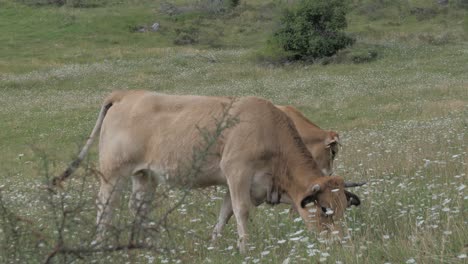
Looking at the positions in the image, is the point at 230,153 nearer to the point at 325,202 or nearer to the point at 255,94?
the point at 325,202

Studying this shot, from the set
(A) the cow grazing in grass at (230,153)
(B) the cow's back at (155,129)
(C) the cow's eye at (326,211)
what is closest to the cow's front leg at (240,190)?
(A) the cow grazing in grass at (230,153)

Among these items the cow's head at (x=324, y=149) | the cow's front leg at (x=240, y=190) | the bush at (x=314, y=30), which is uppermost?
the cow's front leg at (x=240, y=190)

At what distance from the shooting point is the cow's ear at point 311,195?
25.6 ft

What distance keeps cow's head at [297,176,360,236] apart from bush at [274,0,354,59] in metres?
37.2

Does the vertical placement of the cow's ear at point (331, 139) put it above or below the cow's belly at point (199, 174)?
below

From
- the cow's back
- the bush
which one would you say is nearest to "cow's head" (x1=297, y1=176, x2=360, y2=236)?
the cow's back

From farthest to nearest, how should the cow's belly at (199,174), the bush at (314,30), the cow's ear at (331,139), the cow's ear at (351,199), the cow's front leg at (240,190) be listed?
the bush at (314,30), the cow's ear at (331,139), the cow's belly at (199,174), the cow's front leg at (240,190), the cow's ear at (351,199)

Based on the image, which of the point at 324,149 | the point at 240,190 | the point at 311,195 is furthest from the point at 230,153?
the point at 324,149

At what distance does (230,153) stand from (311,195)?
1208mm

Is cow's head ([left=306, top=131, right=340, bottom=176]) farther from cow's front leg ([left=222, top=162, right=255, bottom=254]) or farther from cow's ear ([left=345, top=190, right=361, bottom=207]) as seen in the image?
cow's ear ([left=345, top=190, right=361, bottom=207])

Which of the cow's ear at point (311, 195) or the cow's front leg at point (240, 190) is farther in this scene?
the cow's front leg at point (240, 190)

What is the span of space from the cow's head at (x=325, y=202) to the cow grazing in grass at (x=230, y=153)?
0.01 meters

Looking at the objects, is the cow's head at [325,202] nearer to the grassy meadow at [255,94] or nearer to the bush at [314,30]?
the grassy meadow at [255,94]

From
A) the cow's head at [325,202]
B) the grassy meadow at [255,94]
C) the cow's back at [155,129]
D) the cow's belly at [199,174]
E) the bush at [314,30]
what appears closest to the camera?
the grassy meadow at [255,94]
